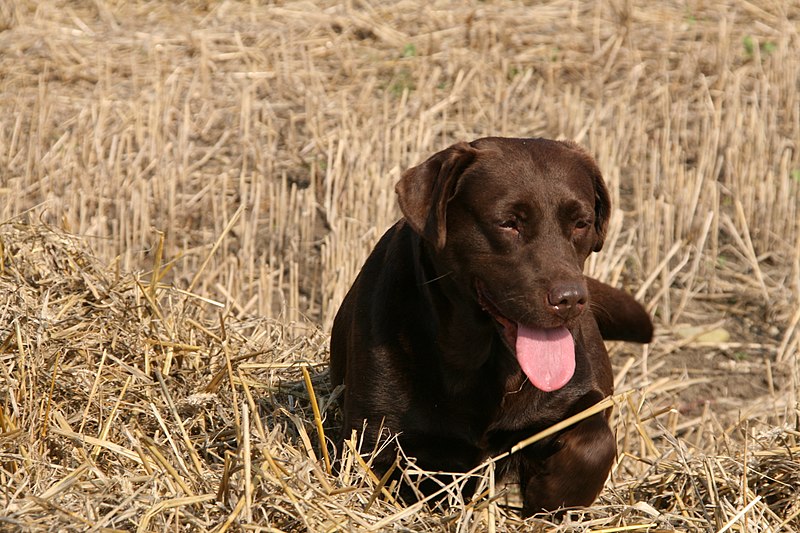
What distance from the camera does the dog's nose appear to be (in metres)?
3.51

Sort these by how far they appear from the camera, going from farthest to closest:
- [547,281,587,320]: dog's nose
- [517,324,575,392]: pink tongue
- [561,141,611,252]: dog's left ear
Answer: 1. [561,141,611,252]: dog's left ear
2. [517,324,575,392]: pink tongue
3. [547,281,587,320]: dog's nose

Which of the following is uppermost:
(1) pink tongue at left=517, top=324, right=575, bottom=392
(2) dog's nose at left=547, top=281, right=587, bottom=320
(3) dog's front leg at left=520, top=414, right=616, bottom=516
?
(2) dog's nose at left=547, top=281, right=587, bottom=320

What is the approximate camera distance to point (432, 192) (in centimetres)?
373

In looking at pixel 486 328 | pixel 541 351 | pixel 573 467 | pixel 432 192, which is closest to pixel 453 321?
pixel 486 328

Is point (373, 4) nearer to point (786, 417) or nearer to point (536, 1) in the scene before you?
point (536, 1)

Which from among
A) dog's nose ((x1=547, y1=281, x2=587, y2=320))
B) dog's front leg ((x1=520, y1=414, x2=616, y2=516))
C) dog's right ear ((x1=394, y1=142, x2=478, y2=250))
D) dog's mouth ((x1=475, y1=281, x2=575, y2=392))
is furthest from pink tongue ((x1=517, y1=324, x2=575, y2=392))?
dog's right ear ((x1=394, y1=142, x2=478, y2=250))

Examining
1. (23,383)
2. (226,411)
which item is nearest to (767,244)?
(226,411)

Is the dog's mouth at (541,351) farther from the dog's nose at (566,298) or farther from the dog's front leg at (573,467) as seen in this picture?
the dog's front leg at (573,467)

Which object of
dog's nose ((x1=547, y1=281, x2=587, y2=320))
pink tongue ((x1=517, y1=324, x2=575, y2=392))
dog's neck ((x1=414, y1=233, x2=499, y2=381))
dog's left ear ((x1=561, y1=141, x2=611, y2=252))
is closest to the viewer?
dog's nose ((x1=547, y1=281, x2=587, y2=320))

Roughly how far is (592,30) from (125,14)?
4052 mm

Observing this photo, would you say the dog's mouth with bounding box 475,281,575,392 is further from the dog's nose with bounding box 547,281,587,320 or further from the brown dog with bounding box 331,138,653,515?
the dog's nose with bounding box 547,281,587,320

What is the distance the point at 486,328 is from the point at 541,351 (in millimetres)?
297

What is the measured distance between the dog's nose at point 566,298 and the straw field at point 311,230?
25.5 inches

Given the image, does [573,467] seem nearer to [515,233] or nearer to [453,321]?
[453,321]
